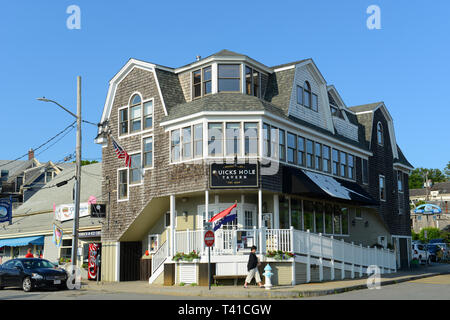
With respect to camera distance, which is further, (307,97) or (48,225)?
(48,225)

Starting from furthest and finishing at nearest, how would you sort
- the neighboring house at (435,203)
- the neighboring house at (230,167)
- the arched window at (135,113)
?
the neighboring house at (435,203)
the arched window at (135,113)
the neighboring house at (230,167)

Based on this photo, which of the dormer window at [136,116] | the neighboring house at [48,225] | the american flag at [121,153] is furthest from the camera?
the neighboring house at [48,225]

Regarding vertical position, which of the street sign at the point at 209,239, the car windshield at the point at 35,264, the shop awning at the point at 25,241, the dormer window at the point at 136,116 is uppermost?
the dormer window at the point at 136,116

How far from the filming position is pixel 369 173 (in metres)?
31.9

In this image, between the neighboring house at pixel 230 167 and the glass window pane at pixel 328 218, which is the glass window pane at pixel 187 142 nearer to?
the neighboring house at pixel 230 167

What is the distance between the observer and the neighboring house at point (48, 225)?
3059 centimetres

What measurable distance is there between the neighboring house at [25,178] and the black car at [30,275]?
27.5 meters

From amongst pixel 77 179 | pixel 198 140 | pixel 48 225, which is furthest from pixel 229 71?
pixel 48 225

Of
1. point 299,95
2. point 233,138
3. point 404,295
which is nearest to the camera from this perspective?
point 404,295

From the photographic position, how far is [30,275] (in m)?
19.5

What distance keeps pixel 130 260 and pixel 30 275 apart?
6.88m

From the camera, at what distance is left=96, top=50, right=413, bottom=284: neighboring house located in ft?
69.5

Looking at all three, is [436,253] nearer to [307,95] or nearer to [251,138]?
[307,95]

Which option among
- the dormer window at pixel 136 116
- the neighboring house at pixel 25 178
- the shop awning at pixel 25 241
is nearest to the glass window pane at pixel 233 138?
the dormer window at pixel 136 116
